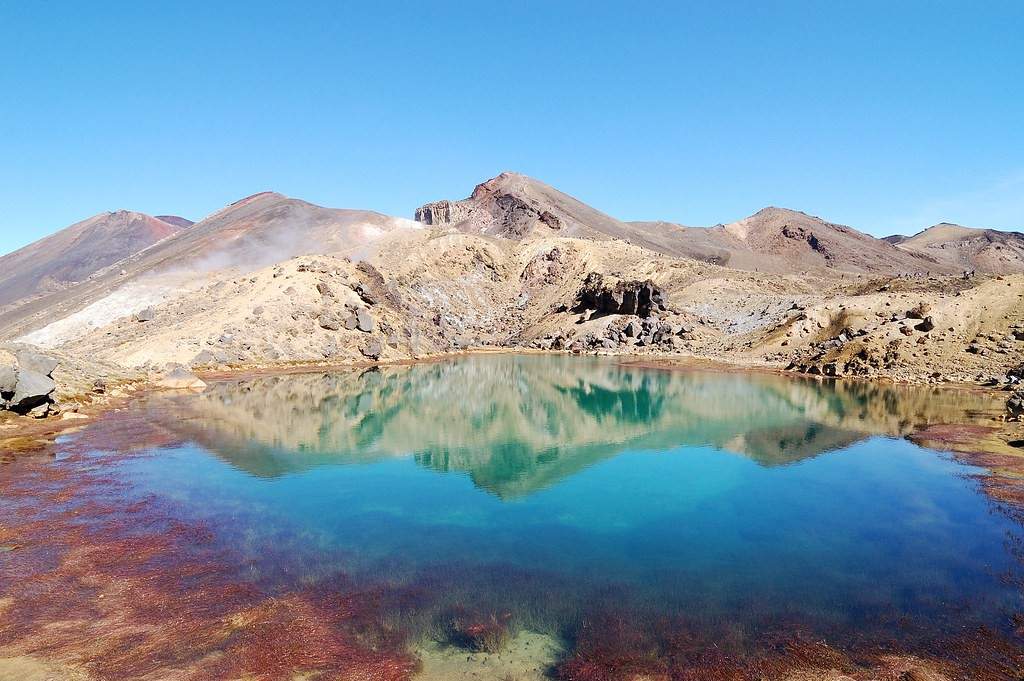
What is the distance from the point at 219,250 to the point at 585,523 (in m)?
94.3

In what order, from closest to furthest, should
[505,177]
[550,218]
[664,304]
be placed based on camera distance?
[664,304] → [550,218] → [505,177]

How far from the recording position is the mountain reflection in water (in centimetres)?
2580

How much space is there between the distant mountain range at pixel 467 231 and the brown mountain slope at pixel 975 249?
384mm

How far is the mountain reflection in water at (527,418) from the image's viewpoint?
84.6 ft

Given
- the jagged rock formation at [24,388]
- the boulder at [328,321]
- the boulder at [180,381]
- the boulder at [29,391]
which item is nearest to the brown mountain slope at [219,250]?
the boulder at [328,321]

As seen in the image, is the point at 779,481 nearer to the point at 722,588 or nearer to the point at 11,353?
the point at 722,588

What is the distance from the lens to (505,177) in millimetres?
156000

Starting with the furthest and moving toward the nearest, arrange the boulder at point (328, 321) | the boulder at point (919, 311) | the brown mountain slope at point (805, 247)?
1. the brown mountain slope at point (805, 247)
2. the boulder at point (328, 321)
3. the boulder at point (919, 311)

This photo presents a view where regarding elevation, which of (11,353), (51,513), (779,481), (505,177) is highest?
(505,177)

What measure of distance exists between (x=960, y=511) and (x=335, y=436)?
25842 millimetres

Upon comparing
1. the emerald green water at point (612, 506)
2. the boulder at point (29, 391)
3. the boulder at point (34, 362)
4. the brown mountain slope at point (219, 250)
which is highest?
the brown mountain slope at point (219, 250)

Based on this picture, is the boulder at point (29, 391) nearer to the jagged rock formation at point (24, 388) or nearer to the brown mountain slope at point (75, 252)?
the jagged rock formation at point (24, 388)

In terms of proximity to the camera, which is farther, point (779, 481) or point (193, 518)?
point (779, 481)

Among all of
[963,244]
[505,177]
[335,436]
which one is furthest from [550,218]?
[963,244]
